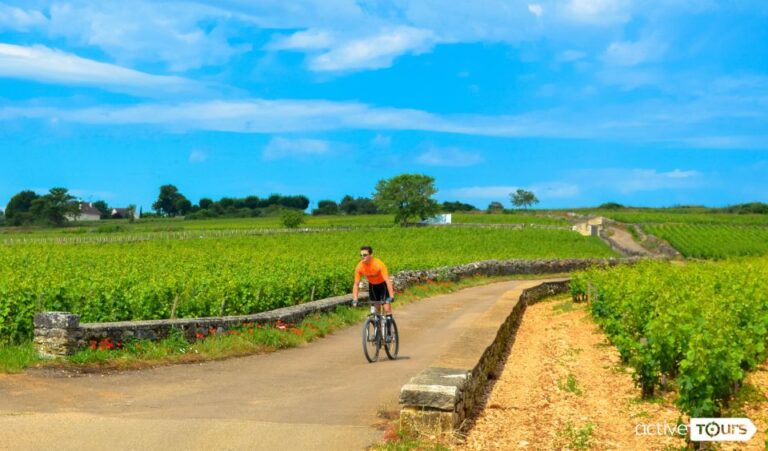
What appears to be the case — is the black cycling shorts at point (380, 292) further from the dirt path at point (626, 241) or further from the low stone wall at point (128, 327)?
the dirt path at point (626, 241)

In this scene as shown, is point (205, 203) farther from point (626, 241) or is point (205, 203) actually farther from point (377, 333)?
point (377, 333)

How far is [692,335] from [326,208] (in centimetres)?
15293

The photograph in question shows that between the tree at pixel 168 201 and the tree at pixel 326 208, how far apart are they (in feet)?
98.8

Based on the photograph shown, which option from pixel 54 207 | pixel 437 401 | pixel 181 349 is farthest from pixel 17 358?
pixel 54 207

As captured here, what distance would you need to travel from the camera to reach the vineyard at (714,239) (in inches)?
2825

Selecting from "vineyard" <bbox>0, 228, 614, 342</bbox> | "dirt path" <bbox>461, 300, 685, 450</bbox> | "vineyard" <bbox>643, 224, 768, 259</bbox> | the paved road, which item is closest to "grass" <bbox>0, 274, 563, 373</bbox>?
the paved road

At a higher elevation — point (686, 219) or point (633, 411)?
point (686, 219)

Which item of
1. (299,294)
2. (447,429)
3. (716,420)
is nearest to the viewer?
(447,429)

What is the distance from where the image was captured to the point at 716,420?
30.7 feet

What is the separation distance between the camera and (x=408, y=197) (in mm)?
110312

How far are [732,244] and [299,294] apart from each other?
63318 millimetres

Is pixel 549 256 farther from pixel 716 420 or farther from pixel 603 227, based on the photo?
pixel 716 420

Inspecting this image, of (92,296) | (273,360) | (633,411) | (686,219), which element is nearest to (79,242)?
(92,296)

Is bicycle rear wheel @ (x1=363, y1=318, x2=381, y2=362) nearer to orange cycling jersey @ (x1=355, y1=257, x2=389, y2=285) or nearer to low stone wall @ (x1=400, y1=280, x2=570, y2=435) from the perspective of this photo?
orange cycling jersey @ (x1=355, y1=257, x2=389, y2=285)
